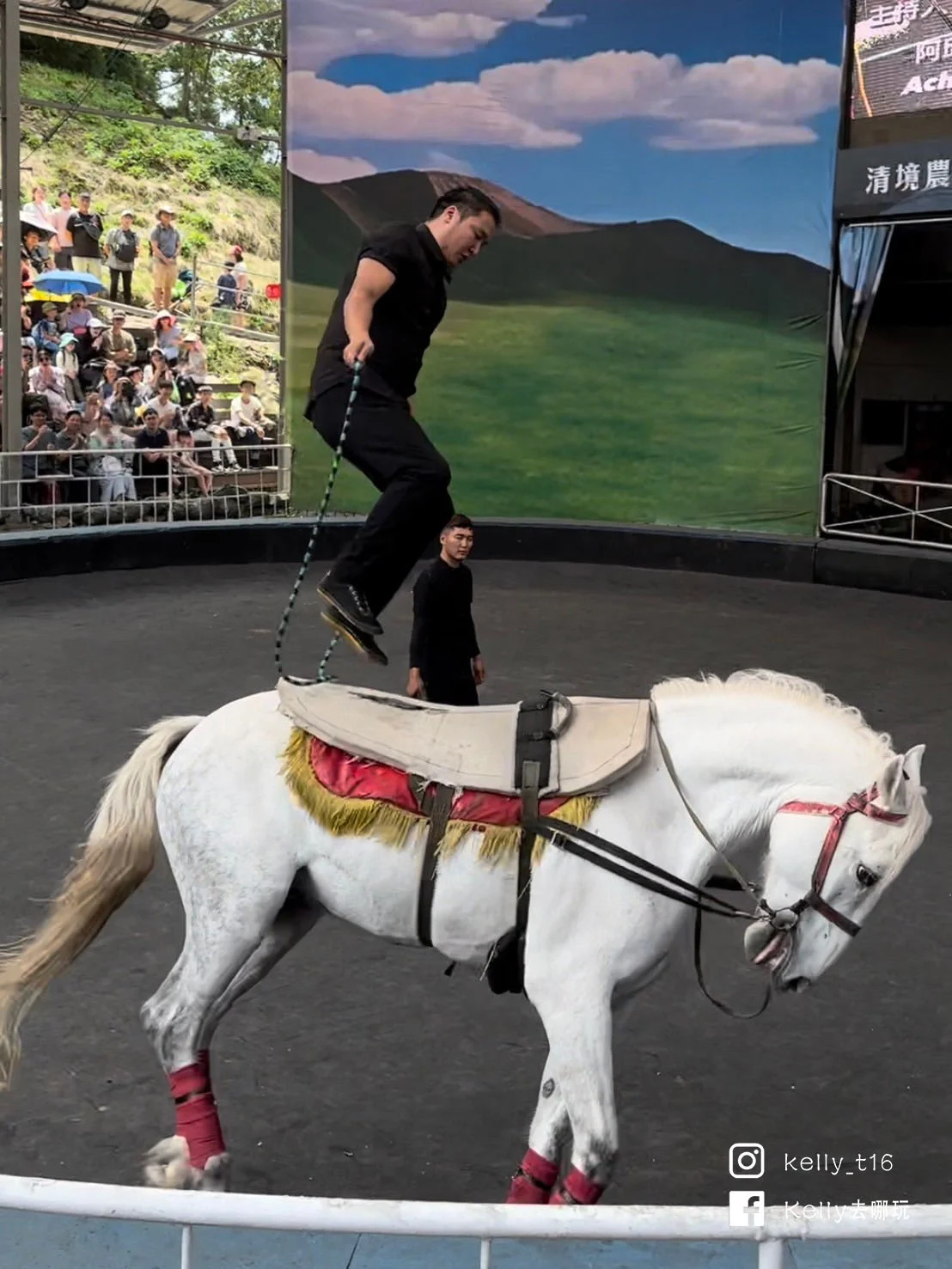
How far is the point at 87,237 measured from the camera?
52.5 feet

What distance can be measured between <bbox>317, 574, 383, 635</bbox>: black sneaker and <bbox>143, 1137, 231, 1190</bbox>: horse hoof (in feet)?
4.86

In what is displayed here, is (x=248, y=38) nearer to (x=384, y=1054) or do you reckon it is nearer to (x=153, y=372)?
(x=153, y=372)

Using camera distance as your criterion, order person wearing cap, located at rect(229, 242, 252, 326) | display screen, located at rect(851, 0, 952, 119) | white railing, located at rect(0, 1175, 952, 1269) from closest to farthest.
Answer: white railing, located at rect(0, 1175, 952, 1269) < display screen, located at rect(851, 0, 952, 119) < person wearing cap, located at rect(229, 242, 252, 326)

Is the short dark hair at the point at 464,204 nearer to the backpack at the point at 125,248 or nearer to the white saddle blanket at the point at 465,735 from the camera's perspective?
the white saddle blanket at the point at 465,735

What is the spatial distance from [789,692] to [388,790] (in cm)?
90

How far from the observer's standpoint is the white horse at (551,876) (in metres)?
2.88

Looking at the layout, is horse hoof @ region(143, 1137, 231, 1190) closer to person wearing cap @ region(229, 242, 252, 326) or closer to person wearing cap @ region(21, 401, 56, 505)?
person wearing cap @ region(21, 401, 56, 505)

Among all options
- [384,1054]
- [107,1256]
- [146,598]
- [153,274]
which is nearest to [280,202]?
[153,274]

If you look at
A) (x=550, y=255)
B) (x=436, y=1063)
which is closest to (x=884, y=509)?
(x=550, y=255)

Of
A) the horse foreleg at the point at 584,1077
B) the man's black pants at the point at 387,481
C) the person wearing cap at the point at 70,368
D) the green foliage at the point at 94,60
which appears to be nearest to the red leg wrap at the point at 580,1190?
the horse foreleg at the point at 584,1077

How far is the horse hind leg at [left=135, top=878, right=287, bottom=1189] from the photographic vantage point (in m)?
3.26

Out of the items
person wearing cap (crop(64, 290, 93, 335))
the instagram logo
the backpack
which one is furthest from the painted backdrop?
the instagram logo

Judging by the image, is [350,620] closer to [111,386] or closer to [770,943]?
[770,943]

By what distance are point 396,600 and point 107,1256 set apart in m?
10.3
